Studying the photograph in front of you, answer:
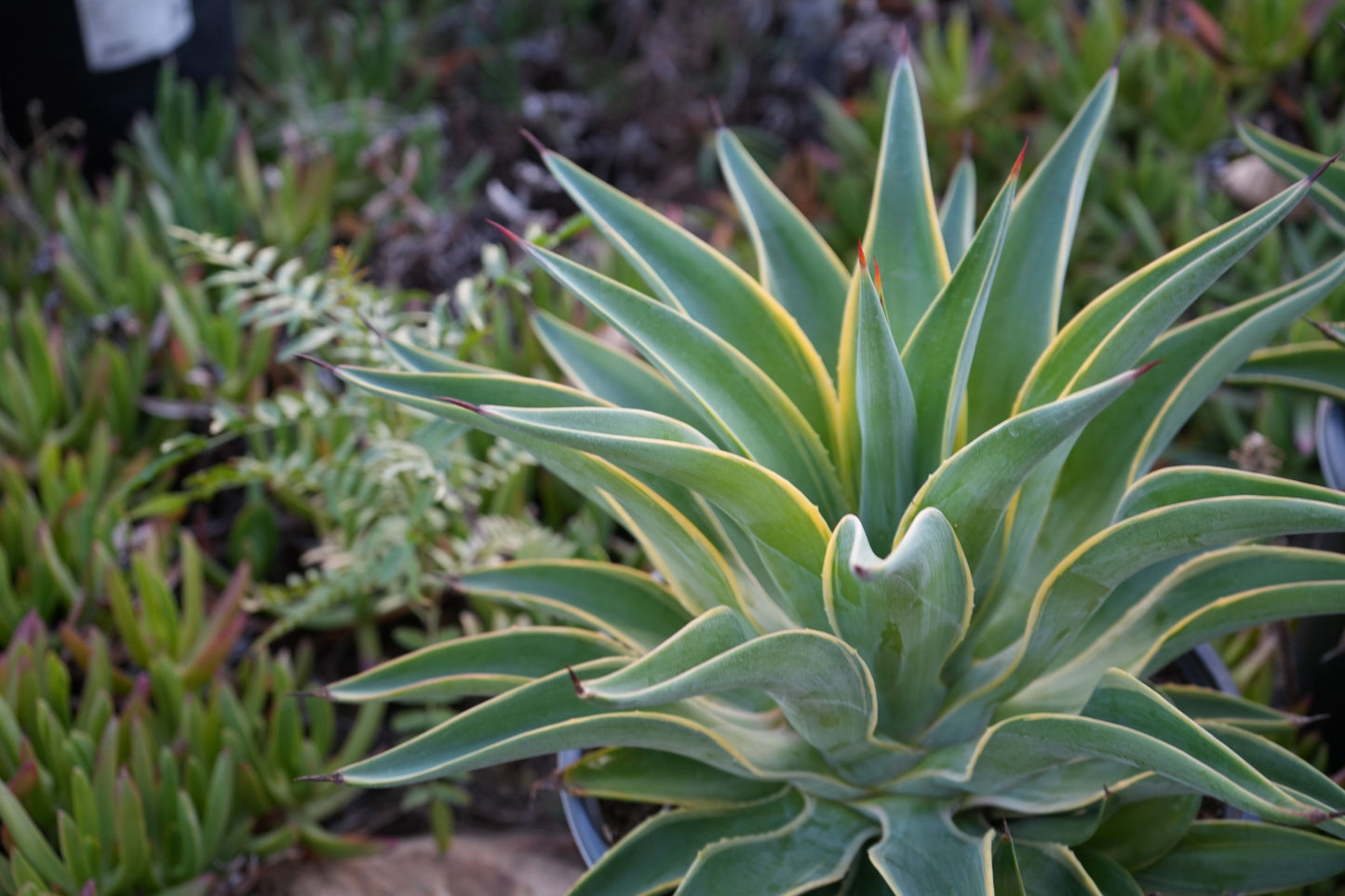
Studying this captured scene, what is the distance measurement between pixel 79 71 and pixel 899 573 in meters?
1.82

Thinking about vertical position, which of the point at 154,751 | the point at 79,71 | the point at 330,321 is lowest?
the point at 154,751

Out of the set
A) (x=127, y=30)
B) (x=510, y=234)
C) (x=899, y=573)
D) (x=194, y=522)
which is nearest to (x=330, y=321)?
(x=194, y=522)

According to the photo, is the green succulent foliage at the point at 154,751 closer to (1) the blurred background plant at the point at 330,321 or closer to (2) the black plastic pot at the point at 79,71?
(1) the blurred background plant at the point at 330,321

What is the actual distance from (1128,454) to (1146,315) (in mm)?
176

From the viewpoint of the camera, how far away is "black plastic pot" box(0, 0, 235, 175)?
1780mm

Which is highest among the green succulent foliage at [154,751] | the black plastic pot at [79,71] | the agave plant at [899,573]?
the black plastic pot at [79,71]

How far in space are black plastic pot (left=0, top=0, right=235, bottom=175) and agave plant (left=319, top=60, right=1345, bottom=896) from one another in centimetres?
139

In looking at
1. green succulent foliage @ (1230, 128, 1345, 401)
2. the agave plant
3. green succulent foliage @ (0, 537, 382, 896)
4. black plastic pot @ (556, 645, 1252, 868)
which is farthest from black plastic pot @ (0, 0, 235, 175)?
green succulent foliage @ (1230, 128, 1345, 401)

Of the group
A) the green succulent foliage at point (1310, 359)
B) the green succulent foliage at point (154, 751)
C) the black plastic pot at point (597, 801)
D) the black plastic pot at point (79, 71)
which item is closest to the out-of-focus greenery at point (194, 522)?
the green succulent foliage at point (154, 751)

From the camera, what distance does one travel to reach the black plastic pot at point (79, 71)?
178 centimetres

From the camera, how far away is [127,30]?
182 centimetres

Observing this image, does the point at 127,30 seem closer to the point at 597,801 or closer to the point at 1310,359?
the point at 597,801

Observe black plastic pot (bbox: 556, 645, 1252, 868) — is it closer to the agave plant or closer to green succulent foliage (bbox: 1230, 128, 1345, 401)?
the agave plant

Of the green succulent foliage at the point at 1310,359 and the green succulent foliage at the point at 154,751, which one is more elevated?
the green succulent foliage at the point at 1310,359
